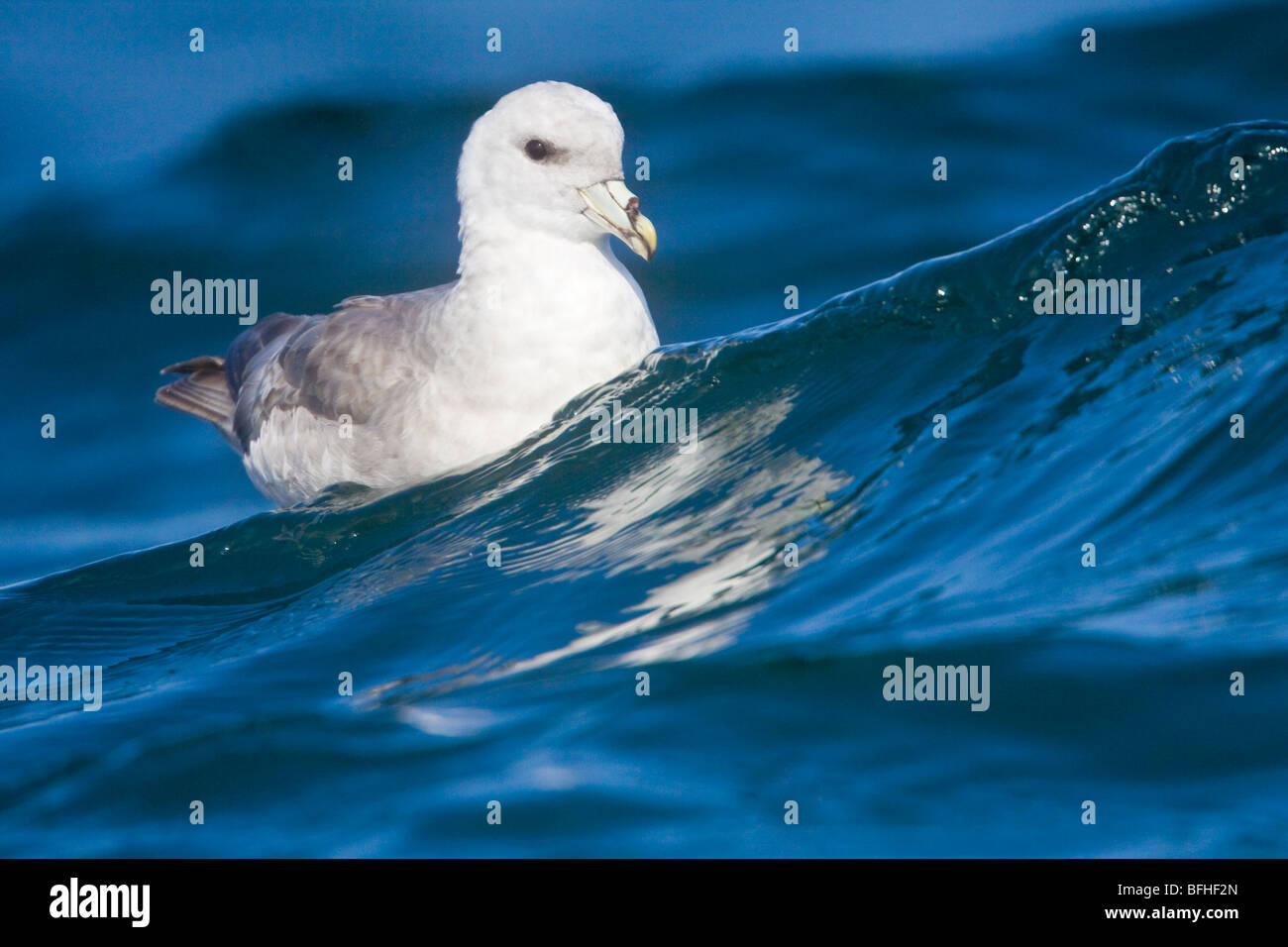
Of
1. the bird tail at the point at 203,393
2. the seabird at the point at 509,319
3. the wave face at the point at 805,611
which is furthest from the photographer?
the bird tail at the point at 203,393

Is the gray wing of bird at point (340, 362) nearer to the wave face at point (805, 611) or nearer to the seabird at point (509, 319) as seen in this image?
the seabird at point (509, 319)

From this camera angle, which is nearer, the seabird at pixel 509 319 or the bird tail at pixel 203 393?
the seabird at pixel 509 319

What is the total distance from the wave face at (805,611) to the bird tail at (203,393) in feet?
4.15

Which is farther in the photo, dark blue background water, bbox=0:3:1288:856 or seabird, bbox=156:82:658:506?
seabird, bbox=156:82:658:506

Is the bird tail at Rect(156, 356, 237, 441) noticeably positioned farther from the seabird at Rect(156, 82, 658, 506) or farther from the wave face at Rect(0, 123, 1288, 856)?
the seabird at Rect(156, 82, 658, 506)

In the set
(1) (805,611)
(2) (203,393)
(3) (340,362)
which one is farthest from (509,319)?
(2) (203,393)

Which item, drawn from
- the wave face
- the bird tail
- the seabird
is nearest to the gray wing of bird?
the seabird

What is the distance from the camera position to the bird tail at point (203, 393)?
319 inches

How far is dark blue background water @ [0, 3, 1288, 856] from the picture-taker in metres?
4.30

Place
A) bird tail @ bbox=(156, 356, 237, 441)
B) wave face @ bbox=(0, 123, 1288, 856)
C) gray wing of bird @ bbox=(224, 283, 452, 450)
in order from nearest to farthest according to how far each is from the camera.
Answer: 1. wave face @ bbox=(0, 123, 1288, 856)
2. gray wing of bird @ bbox=(224, 283, 452, 450)
3. bird tail @ bbox=(156, 356, 237, 441)

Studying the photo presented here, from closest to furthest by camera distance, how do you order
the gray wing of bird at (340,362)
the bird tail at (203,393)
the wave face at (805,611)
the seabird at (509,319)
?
the wave face at (805,611) → the seabird at (509,319) → the gray wing of bird at (340,362) → the bird tail at (203,393)

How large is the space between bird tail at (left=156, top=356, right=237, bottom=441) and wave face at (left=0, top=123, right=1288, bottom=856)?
126 centimetres

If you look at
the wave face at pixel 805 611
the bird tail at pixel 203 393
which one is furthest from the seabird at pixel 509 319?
the bird tail at pixel 203 393

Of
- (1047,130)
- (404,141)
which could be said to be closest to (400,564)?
(404,141)
